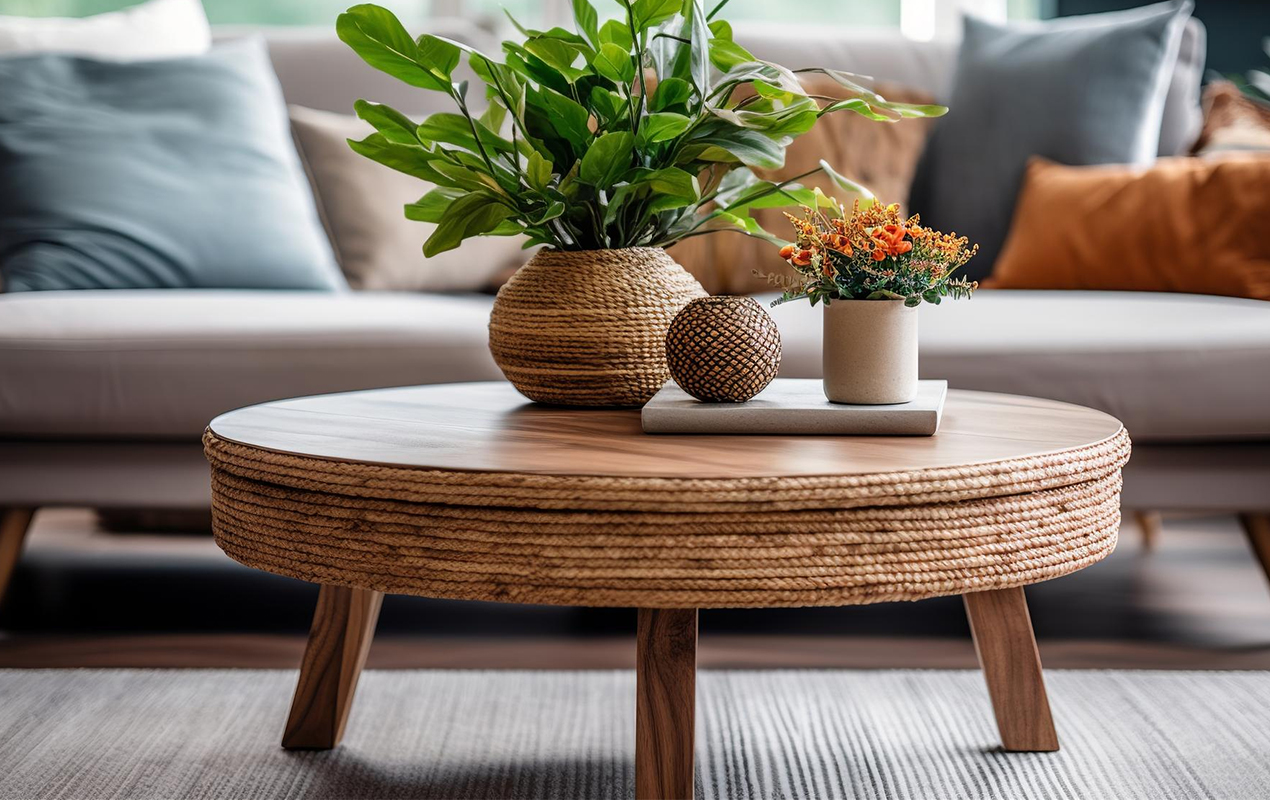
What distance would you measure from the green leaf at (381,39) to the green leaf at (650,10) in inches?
6.9

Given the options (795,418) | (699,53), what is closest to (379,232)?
(699,53)

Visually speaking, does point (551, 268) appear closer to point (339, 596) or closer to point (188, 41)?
point (339, 596)

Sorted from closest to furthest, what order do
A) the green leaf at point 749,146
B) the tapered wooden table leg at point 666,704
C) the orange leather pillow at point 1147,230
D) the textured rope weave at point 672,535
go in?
the textured rope weave at point 672,535 → the tapered wooden table leg at point 666,704 → the green leaf at point 749,146 → the orange leather pillow at point 1147,230

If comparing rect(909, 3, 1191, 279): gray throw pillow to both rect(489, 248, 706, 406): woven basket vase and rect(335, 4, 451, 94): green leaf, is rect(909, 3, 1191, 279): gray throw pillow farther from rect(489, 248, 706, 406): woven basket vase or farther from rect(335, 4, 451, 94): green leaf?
rect(335, 4, 451, 94): green leaf

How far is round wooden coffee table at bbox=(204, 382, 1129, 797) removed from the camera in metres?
0.79

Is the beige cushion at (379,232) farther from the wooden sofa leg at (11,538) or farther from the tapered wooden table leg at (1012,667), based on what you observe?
the tapered wooden table leg at (1012,667)

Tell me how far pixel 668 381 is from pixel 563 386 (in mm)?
107

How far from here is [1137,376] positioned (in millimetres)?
1592

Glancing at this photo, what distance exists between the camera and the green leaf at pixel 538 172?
106cm

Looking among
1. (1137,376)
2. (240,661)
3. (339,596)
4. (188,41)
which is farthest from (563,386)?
(188,41)

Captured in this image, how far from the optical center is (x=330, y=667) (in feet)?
4.12

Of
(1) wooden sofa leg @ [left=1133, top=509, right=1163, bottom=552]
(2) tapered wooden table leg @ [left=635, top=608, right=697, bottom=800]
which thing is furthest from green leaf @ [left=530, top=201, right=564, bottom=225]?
(1) wooden sofa leg @ [left=1133, top=509, right=1163, bottom=552]

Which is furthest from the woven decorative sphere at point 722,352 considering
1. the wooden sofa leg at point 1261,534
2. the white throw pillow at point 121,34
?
the white throw pillow at point 121,34

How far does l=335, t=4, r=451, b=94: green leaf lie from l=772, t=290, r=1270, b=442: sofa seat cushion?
73 centimetres
